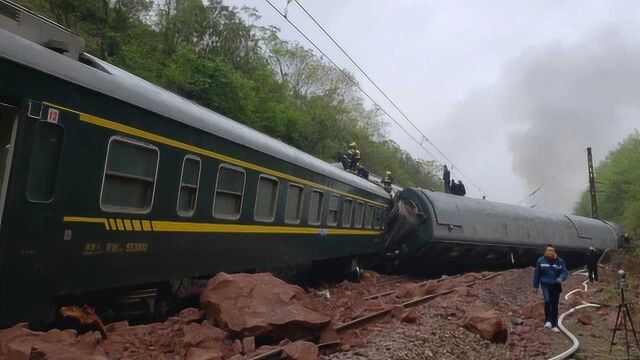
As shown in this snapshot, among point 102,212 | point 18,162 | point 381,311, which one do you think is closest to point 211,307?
point 102,212

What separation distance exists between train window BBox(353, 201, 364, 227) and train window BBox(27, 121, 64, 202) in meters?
10.8

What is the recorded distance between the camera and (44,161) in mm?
5273

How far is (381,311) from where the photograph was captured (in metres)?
10.1

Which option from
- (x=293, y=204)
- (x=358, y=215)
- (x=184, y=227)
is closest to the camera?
(x=184, y=227)

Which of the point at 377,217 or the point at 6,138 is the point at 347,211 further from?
the point at 6,138

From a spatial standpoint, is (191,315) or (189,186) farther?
(189,186)

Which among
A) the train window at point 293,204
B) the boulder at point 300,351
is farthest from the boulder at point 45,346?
the train window at point 293,204

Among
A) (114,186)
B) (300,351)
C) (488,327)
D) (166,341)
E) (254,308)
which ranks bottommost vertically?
(166,341)

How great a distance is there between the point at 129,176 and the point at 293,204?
486 cm

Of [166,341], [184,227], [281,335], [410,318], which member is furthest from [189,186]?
[410,318]

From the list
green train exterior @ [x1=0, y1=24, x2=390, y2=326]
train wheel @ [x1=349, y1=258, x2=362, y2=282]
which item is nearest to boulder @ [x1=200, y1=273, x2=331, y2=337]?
green train exterior @ [x1=0, y1=24, x2=390, y2=326]

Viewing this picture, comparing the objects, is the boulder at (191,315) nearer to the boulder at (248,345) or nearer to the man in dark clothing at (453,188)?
the boulder at (248,345)

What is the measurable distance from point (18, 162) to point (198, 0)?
30.9 m

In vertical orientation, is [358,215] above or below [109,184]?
above
